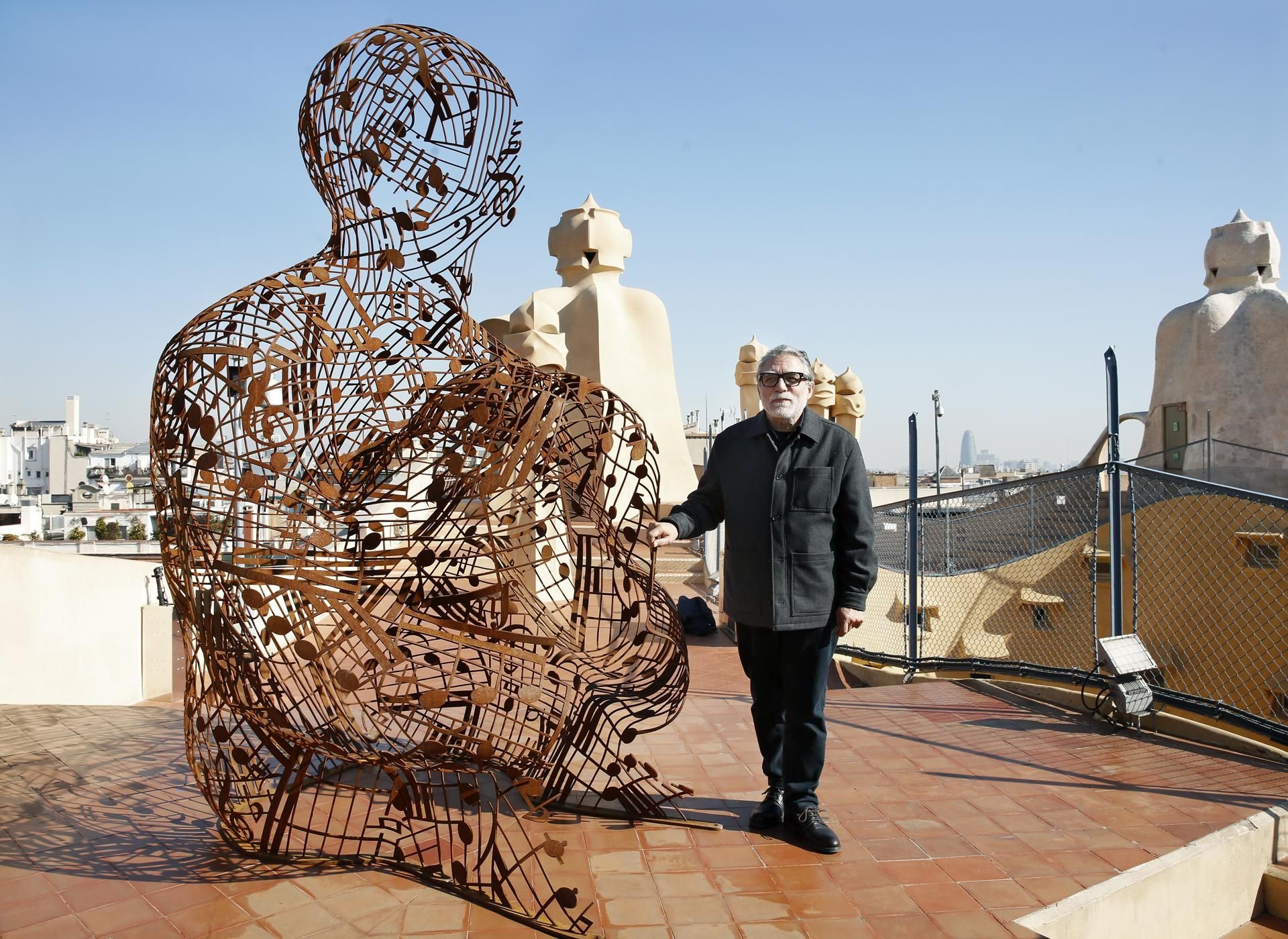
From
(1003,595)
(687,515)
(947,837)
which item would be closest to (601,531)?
(687,515)

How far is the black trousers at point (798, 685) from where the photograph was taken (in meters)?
3.29

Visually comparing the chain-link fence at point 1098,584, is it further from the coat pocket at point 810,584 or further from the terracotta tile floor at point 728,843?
the coat pocket at point 810,584

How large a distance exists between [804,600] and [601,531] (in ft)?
2.63

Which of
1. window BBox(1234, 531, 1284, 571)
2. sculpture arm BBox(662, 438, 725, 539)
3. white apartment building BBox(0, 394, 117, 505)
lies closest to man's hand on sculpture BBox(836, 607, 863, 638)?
sculpture arm BBox(662, 438, 725, 539)

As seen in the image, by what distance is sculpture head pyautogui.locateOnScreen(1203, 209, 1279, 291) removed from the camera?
18.2 meters

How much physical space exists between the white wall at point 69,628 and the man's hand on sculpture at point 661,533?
4284mm

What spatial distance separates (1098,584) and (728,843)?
22.8 ft

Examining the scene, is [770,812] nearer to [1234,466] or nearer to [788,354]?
[788,354]

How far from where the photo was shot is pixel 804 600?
3.26 m

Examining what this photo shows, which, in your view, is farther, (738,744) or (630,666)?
(738,744)

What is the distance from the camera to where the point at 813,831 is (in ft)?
10.5

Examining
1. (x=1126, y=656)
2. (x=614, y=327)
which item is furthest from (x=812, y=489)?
(x=614, y=327)

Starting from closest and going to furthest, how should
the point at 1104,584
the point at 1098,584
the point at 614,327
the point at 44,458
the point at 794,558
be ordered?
1. the point at 794,558
2. the point at 1098,584
3. the point at 1104,584
4. the point at 614,327
5. the point at 44,458

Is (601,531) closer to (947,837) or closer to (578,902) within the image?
(578,902)
